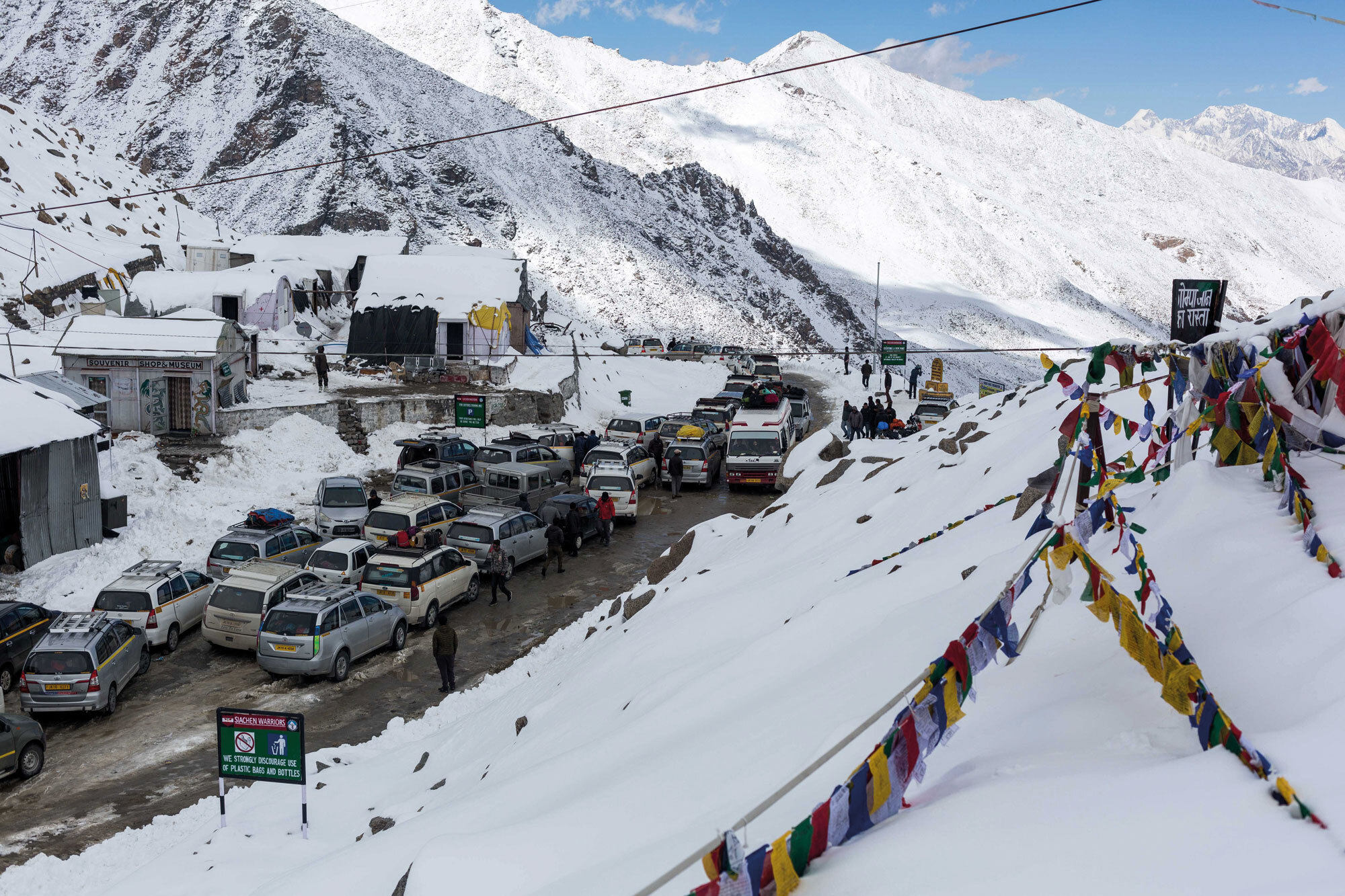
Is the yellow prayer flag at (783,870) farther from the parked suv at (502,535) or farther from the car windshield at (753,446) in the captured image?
Answer: the car windshield at (753,446)

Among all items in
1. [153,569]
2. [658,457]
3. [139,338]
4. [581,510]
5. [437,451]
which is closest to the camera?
[153,569]

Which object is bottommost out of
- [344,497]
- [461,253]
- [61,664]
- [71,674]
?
[71,674]

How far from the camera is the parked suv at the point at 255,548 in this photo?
19812mm

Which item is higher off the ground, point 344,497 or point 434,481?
point 434,481

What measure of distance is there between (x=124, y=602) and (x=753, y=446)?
18.4 m

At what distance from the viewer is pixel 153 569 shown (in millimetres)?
18016

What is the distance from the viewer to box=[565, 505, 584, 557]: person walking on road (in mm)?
23844

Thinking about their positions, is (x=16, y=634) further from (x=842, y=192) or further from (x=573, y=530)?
(x=842, y=192)

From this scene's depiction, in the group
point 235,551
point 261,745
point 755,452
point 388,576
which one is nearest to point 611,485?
Answer: point 755,452

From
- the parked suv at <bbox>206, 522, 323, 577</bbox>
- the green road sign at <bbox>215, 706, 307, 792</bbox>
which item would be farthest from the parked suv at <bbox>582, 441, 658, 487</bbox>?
the green road sign at <bbox>215, 706, 307, 792</bbox>

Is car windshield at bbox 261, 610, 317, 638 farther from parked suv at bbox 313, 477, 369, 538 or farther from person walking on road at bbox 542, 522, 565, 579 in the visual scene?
person walking on road at bbox 542, 522, 565, 579

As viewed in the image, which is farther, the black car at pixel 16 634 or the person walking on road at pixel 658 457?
the person walking on road at pixel 658 457

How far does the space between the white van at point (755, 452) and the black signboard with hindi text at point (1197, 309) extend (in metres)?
19.2

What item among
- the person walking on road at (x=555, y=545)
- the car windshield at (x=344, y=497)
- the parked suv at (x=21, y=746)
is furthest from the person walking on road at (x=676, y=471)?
the parked suv at (x=21, y=746)
